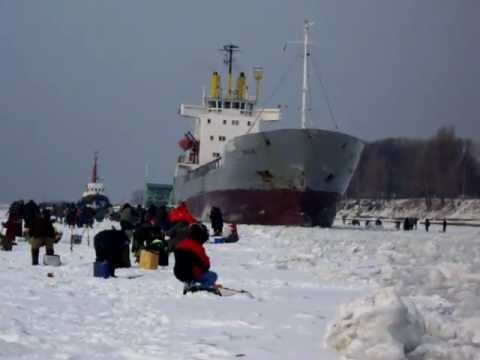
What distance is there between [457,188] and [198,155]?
38.7 meters

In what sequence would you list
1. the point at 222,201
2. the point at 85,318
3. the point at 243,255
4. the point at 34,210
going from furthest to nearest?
the point at 222,201, the point at 34,210, the point at 243,255, the point at 85,318

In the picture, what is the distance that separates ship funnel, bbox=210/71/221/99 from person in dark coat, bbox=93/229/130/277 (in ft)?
120

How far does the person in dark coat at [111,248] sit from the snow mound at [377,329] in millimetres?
5825

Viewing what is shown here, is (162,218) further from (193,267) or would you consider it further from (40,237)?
(193,267)

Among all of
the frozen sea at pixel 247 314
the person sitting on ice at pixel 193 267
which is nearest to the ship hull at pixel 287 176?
the frozen sea at pixel 247 314

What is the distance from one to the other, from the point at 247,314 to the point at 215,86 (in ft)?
137

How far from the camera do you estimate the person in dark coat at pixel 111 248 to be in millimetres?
10703

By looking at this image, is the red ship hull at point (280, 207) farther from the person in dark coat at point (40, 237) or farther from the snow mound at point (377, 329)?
the snow mound at point (377, 329)

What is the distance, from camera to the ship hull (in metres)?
32.7

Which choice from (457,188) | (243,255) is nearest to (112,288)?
(243,255)

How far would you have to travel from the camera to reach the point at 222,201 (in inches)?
1399

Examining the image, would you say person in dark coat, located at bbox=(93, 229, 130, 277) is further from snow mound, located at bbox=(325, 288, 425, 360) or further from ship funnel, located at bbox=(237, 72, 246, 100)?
ship funnel, located at bbox=(237, 72, 246, 100)

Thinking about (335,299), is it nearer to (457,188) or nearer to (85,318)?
(85,318)

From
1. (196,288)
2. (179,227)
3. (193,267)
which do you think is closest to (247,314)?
(196,288)
